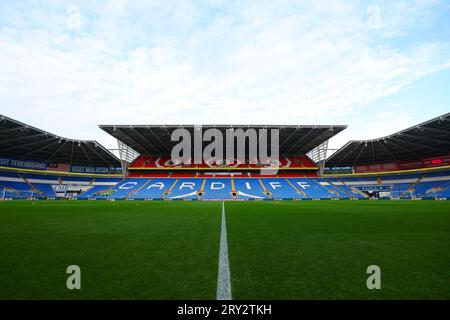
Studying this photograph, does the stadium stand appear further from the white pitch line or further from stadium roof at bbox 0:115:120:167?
the white pitch line

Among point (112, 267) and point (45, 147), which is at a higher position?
point (45, 147)

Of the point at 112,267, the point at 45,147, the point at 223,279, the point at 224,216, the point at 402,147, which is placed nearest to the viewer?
the point at 223,279

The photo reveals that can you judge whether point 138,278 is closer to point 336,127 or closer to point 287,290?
point 287,290

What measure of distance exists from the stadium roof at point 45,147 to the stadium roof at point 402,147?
4597 cm

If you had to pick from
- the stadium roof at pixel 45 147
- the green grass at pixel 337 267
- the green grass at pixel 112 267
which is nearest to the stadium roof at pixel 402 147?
the green grass at pixel 337 267

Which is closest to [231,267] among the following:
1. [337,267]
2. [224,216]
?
[337,267]

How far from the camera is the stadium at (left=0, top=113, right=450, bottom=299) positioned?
81.1 inches

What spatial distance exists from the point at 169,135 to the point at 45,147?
20669mm

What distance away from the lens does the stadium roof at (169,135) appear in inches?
1277

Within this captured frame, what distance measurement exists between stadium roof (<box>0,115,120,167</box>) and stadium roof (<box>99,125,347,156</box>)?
18.8 ft

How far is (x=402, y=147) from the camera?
115 ft

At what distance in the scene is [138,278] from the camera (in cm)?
213

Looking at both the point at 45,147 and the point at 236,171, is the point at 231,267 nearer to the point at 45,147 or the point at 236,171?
the point at 236,171

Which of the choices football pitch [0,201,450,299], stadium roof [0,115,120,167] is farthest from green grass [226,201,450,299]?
stadium roof [0,115,120,167]
